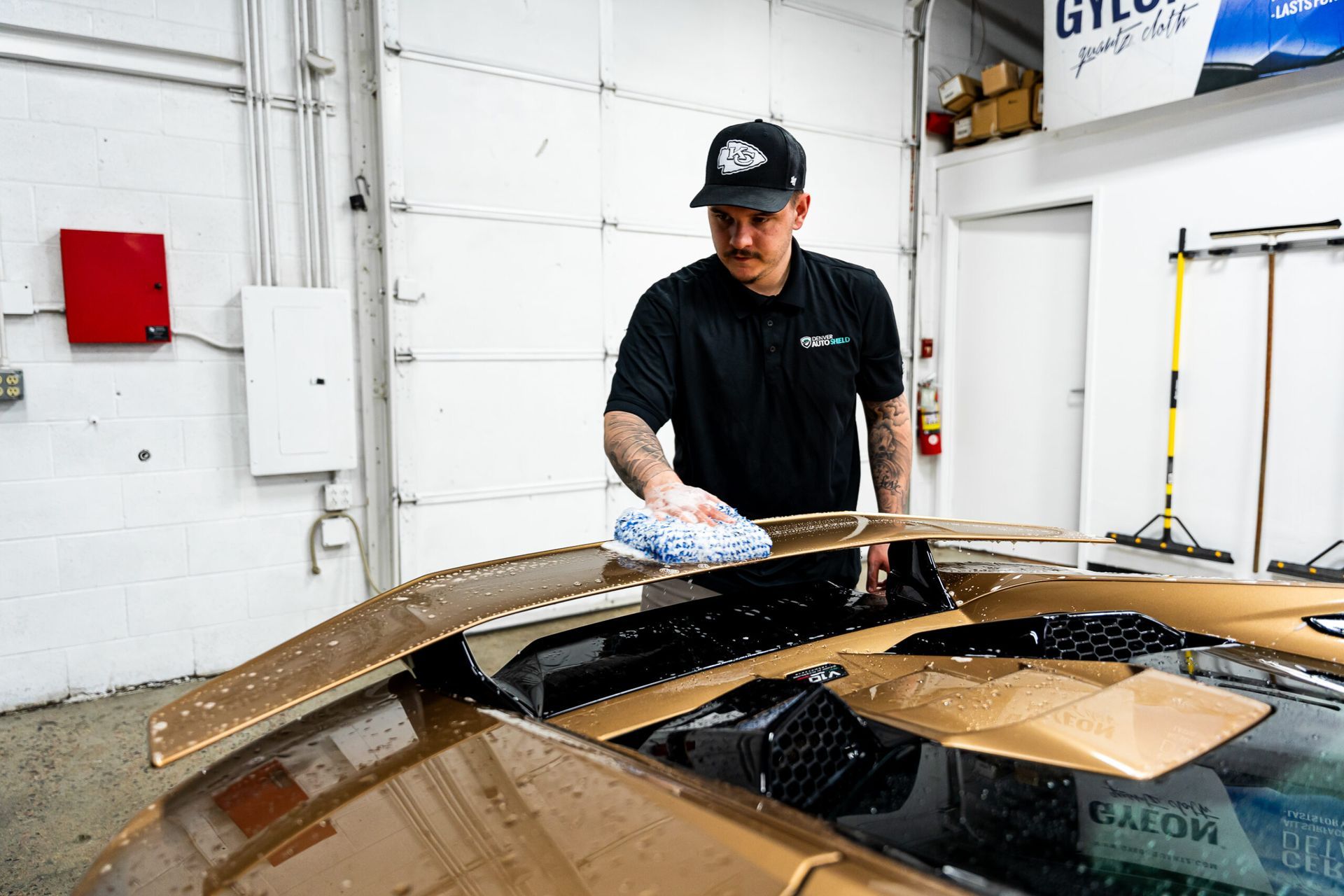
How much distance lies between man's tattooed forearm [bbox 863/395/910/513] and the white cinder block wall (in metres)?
2.68

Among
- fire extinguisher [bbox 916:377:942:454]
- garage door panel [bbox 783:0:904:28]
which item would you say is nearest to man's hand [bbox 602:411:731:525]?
garage door panel [bbox 783:0:904:28]

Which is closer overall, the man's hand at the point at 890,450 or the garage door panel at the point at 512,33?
the man's hand at the point at 890,450

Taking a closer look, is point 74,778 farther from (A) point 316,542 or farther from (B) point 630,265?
(B) point 630,265

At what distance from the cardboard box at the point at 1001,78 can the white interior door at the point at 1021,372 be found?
77 cm

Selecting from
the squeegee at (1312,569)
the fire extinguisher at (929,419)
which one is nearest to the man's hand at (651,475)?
the squeegee at (1312,569)

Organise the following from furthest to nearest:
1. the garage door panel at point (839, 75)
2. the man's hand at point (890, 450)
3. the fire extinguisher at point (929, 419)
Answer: the fire extinguisher at point (929, 419) → the garage door panel at point (839, 75) → the man's hand at point (890, 450)

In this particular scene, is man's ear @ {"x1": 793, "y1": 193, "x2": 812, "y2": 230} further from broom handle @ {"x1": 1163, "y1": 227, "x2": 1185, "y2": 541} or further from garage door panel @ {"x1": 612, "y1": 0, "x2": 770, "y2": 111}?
broom handle @ {"x1": 1163, "y1": 227, "x2": 1185, "y2": 541}

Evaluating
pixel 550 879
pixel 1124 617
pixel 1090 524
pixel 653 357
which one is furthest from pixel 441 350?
pixel 1090 524

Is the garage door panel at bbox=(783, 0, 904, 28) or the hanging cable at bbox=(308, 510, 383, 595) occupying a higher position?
the garage door panel at bbox=(783, 0, 904, 28)

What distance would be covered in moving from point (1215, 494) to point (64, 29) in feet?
18.0

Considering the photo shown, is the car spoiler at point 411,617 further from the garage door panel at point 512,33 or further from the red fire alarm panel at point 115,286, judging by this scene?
the garage door panel at point 512,33

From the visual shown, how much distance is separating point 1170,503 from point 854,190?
8.44 ft

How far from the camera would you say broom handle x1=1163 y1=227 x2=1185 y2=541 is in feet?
13.8

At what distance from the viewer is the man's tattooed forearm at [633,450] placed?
1.49 metres
